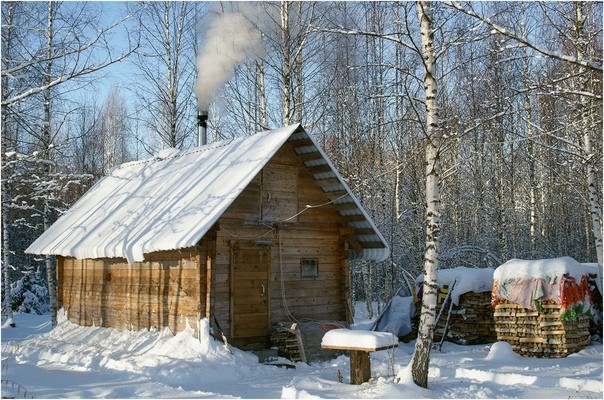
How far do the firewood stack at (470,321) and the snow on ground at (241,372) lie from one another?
1.22ft

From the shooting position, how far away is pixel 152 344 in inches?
557

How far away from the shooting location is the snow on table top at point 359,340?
407 inches

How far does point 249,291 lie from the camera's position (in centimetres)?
1441

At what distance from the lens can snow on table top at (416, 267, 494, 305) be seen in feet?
53.1

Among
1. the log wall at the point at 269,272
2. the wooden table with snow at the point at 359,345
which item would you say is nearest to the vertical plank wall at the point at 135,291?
the log wall at the point at 269,272

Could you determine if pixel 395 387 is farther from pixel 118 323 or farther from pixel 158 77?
pixel 158 77

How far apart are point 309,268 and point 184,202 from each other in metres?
3.71

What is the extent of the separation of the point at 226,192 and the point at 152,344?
403cm

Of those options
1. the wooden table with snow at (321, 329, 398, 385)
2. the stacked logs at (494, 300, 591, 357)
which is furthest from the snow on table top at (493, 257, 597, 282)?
the wooden table with snow at (321, 329, 398, 385)

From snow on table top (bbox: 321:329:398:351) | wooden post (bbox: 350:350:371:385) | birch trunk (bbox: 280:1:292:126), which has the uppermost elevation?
birch trunk (bbox: 280:1:292:126)

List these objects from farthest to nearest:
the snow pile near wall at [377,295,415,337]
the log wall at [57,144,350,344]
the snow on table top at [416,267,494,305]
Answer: the snow pile near wall at [377,295,415,337] < the snow on table top at [416,267,494,305] < the log wall at [57,144,350,344]

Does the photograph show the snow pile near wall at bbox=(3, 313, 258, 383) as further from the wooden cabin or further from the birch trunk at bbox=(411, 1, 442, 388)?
the birch trunk at bbox=(411, 1, 442, 388)

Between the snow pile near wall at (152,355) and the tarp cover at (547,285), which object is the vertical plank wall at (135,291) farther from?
the tarp cover at (547,285)

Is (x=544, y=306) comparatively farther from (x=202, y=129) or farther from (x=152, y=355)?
(x=202, y=129)
